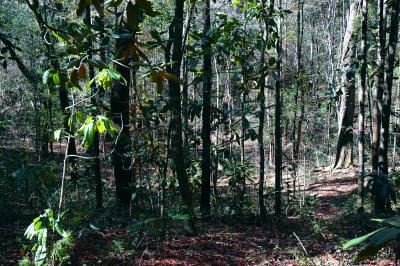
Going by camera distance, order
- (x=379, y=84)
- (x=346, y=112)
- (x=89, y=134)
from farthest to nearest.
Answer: (x=346, y=112) < (x=379, y=84) < (x=89, y=134)

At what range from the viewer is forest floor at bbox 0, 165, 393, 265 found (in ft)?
16.6

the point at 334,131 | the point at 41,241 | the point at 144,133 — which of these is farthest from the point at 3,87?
the point at 41,241

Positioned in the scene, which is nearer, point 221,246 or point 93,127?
point 93,127

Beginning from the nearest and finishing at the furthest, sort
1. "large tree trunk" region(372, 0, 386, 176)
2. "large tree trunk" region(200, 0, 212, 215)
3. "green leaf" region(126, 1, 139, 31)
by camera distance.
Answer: "green leaf" region(126, 1, 139, 31), "large tree trunk" region(372, 0, 386, 176), "large tree trunk" region(200, 0, 212, 215)

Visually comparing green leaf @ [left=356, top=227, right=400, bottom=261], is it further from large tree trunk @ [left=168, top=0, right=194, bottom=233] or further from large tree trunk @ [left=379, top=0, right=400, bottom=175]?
large tree trunk @ [left=379, top=0, right=400, bottom=175]

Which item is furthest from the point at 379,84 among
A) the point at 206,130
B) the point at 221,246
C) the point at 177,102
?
the point at 221,246

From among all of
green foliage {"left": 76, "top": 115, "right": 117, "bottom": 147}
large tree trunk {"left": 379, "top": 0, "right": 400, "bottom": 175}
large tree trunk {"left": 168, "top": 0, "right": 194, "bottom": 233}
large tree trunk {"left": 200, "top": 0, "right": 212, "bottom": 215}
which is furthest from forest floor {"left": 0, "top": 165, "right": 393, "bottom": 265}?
green foliage {"left": 76, "top": 115, "right": 117, "bottom": 147}

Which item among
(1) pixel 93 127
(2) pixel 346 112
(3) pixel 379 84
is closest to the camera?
(1) pixel 93 127

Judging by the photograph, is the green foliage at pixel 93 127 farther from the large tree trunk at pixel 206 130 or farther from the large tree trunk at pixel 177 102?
the large tree trunk at pixel 206 130

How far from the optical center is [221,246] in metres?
6.03

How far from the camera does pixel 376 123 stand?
704 centimetres

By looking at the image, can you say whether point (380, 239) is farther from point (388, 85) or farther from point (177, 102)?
point (388, 85)

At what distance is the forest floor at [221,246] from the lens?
5070mm

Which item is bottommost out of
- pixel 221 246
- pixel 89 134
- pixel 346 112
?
pixel 221 246
